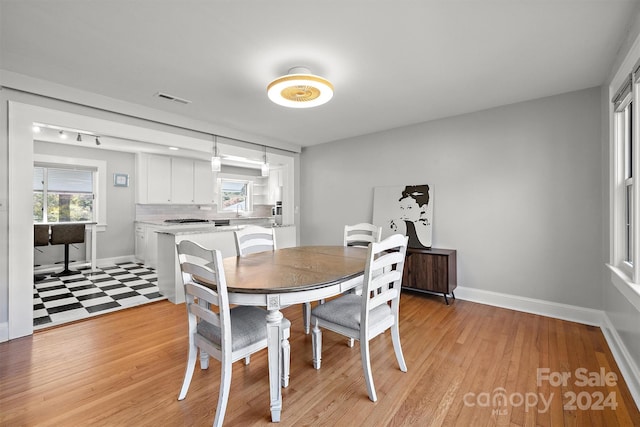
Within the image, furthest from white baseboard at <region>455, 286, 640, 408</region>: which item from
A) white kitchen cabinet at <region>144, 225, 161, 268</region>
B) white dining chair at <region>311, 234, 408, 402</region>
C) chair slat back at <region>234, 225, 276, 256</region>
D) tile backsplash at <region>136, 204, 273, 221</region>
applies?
tile backsplash at <region>136, 204, 273, 221</region>

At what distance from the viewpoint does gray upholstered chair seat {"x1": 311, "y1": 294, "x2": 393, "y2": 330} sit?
5.84ft

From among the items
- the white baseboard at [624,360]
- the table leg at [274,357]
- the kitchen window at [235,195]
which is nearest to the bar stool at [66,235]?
the kitchen window at [235,195]

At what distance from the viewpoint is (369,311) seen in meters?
1.80

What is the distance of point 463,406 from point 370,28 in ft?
7.85

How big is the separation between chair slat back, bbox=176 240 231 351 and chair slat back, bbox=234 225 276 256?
0.83 meters

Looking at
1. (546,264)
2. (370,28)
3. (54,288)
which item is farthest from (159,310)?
(546,264)

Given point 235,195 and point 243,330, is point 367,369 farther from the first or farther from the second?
point 235,195

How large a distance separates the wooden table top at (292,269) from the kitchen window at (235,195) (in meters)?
4.95

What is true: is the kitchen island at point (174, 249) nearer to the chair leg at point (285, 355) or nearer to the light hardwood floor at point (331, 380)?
the light hardwood floor at point (331, 380)

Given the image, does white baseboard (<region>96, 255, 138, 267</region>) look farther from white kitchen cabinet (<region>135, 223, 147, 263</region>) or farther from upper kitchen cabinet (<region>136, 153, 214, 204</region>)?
upper kitchen cabinet (<region>136, 153, 214, 204</region>)

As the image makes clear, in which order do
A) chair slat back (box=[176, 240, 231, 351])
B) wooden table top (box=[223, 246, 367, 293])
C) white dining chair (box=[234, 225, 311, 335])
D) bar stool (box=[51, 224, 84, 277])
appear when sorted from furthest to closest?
bar stool (box=[51, 224, 84, 277]) → white dining chair (box=[234, 225, 311, 335]) → wooden table top (box=[223, 246, 367, 293]) → chair slat back (box=[176, 240, 231, 351])

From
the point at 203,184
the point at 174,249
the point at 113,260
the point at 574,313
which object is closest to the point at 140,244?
the point at 113,260

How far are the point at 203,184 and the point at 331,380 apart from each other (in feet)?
18.3

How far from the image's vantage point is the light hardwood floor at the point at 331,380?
1545mm
